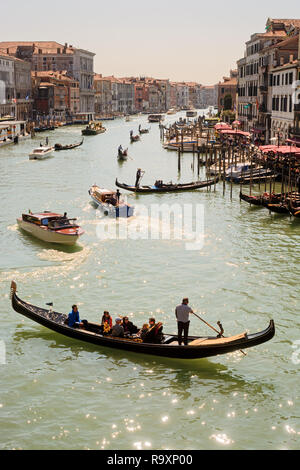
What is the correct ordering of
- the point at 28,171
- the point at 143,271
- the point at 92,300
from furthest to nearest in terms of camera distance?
the point at 28,171
the point at 143,271
the point at 92,300

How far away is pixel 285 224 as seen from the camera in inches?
1043

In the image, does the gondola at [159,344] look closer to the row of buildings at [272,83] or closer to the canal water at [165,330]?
the canal water at [165,330]

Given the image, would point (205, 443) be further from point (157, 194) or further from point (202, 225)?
point (157, 194)

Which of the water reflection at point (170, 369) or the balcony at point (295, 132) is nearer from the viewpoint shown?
the water reflection at point (170, 369)

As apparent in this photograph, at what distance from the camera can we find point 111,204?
28688 mm

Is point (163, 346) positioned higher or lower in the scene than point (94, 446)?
higher

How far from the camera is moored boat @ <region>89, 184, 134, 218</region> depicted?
2772 centimetres

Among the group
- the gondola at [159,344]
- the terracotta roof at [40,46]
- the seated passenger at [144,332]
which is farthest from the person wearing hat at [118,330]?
the terracotta roof at [40,46]

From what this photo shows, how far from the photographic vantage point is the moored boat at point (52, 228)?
2228 cm

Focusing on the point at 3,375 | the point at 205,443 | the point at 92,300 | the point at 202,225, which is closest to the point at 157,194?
the point at 202,225

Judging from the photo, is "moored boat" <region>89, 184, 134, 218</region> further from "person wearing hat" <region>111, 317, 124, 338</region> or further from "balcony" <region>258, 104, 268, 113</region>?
"balcony" <region>258, 104, 268, 113</region>

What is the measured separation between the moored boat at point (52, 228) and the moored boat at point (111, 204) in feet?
13.7

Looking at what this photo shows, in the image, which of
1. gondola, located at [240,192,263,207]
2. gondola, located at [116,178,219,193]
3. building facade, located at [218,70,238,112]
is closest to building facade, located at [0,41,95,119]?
building facade, located at [218,70,238,112]
